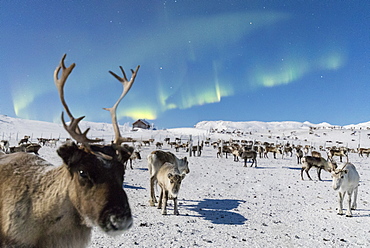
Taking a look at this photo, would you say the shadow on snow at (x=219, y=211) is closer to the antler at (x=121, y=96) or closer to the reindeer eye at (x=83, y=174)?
the antler at (x=121, y=96)

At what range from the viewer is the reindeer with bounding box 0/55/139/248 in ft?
7.88

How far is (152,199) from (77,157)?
661 cm

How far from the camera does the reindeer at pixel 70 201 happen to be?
240 centimetres

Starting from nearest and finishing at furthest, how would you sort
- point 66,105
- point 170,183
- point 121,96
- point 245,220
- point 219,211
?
point 66,105, point 121,96, point 245,220, point 170,183, point 219,211

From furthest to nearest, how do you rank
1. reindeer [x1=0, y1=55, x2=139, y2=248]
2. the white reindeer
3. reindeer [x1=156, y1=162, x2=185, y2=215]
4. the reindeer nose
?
the white reindeer
reindeer [x1=156, y1=162, x2=185, y2=215]
reindeer [x1=0, y1=55, x2=139, y2=248]
the reindeer nose

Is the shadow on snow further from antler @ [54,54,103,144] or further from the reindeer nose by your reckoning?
antler @ [54,54,103,144]

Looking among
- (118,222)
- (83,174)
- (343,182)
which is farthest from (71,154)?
(343,182)

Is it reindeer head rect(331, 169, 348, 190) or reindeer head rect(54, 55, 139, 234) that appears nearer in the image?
reindeer head rect(54, 55, 139, 234)

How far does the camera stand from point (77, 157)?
2.55 meters

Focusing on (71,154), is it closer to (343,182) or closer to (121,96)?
(121,96)

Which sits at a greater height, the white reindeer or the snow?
the white reindeer

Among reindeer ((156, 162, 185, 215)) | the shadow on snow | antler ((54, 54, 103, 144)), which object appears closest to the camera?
antler ((54, 54, 103, 144))

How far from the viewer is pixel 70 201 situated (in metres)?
2.63

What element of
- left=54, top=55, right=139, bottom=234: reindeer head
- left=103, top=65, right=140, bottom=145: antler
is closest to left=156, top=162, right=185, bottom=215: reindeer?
left=103, top=65, right=140, bottom=145: antler
